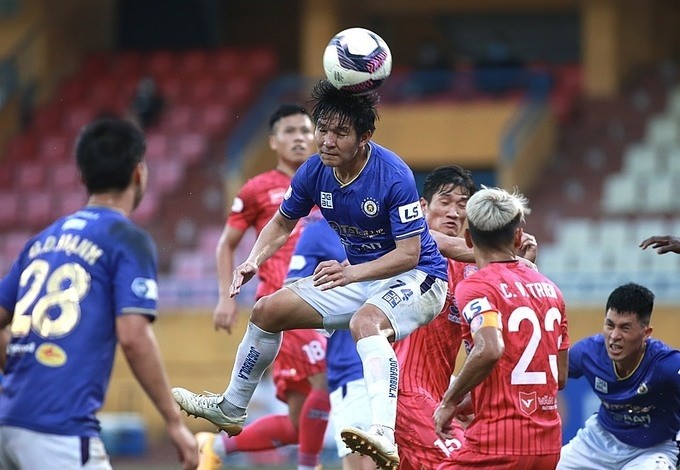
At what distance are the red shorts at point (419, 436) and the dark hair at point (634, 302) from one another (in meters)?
1.34

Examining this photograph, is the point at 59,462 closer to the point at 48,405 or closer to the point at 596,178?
the point at 48,405

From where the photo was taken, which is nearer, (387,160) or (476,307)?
(476,307)

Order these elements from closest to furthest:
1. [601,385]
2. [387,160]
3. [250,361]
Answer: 1. [387,160]
2. [250,361]
3. [601,385]

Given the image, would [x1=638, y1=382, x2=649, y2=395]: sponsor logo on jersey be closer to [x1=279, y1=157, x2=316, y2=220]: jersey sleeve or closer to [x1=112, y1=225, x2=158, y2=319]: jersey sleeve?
[x1=279, y1=157, x2=316, y2=220]: jersey sleeve

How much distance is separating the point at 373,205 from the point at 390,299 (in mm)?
507

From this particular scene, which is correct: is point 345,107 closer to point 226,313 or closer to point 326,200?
point 326,200

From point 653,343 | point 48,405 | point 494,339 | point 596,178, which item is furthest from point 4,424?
point 596,178

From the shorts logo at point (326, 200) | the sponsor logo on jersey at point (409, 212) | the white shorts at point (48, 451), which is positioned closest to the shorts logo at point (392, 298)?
the sponsor logo on jersey at point (409, 212)

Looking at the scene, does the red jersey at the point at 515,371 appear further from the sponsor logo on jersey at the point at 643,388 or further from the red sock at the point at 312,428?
the red sock at the point at 312,428

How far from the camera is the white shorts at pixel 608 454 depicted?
340 inches

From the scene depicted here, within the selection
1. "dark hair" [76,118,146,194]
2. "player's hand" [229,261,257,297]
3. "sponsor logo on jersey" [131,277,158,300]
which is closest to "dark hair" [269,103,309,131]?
"player's hand" [229,261,257,297]

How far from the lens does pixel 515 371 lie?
688 centimetres

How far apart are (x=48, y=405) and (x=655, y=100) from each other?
19.0 meters

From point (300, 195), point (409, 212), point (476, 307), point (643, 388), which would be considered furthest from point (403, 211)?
point (643, 388)
